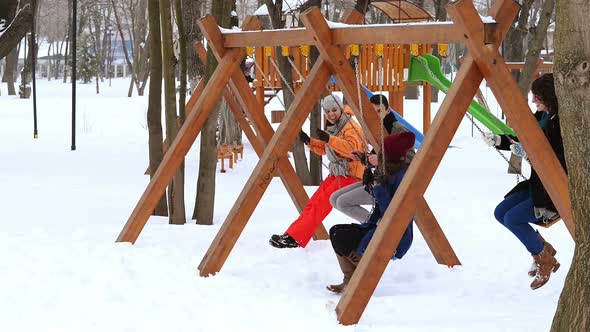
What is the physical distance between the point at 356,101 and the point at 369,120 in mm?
160

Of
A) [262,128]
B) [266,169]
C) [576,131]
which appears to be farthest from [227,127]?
[576,131]

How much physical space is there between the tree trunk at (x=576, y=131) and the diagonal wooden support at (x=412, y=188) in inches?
51.9

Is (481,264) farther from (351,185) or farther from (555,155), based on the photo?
(555,155)

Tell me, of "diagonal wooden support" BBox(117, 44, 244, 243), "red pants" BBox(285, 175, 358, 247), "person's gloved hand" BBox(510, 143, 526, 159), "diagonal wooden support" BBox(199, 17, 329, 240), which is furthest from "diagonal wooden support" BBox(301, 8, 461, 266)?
"diagonal wooden support" BBox(117, 44, 244, 243)

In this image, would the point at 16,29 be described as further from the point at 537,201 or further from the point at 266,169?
the point at 537,201

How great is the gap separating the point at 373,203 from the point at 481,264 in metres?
1.08

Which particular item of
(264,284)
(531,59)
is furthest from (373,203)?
(531,59)

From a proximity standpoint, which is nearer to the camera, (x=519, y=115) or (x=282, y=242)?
(x=519, y=115)

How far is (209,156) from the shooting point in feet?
27.2

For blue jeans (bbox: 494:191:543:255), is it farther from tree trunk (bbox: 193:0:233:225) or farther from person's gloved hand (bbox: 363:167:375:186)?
tree trunk (bbox: 193:0:233:225)

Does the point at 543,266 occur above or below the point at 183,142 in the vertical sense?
below

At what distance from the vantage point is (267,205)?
33.4ft

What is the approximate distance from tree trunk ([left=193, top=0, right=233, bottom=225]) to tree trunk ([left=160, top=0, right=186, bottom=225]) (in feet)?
0.60

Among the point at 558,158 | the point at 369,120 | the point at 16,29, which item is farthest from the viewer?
the point at 16,29
